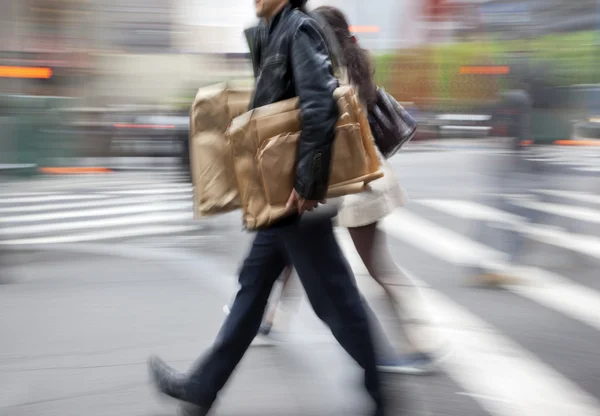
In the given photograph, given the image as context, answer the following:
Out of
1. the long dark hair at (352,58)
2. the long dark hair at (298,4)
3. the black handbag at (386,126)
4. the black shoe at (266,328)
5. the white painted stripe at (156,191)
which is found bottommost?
the white painted stripe at (156,191)

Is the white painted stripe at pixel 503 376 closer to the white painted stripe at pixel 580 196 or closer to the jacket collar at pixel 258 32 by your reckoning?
the jacket collar at pixel 258 32

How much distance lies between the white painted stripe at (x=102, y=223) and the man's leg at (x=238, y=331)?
6.02 m

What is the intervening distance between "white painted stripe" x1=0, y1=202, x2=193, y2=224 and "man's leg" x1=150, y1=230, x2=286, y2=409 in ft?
23.2

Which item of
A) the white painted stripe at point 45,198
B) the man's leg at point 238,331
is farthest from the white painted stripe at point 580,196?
the man's leg at point 238,331

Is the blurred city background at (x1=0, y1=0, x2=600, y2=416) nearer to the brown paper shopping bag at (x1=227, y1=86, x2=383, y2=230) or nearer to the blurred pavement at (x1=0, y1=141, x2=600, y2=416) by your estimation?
the blurred pavement at (x1=0, y1=141, x2=600, y2=416)

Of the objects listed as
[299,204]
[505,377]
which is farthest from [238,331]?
[505,377]

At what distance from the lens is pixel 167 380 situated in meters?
3.70

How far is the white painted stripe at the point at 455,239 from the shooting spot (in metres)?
7.80

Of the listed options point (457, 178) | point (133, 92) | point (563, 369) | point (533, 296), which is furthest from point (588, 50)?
point (563, 369)

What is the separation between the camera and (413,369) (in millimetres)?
4457

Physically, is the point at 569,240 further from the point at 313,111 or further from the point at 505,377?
the point at 313,111

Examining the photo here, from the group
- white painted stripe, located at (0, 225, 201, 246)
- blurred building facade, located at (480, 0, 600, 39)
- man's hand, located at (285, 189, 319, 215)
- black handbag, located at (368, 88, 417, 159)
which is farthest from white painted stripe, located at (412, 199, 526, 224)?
man's hand, located at (285, 189, 319, 215)

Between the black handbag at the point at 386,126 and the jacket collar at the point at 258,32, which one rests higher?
the jacket collar at the point at 258,32

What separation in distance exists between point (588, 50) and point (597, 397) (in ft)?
49.5
